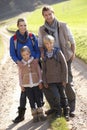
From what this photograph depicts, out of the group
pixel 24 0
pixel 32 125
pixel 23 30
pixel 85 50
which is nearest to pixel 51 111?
pixel 32 125

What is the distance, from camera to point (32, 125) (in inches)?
377

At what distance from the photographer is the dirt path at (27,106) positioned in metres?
9.44

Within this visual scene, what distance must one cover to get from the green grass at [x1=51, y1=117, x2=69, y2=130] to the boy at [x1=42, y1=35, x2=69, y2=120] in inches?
8.2

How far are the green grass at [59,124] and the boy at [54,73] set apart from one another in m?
0.21

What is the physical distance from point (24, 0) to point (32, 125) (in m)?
128

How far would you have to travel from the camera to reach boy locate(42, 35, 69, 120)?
30.8ft

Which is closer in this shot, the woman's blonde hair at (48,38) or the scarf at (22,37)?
the woman's blonde hair at (48,38)

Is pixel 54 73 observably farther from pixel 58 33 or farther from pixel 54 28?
pixel 54 28

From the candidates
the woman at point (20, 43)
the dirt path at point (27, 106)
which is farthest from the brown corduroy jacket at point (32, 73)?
the dirt path at point (27, 106)

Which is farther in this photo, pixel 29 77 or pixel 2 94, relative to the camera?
pixel 2 94

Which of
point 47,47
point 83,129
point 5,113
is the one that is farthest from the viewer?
point 5,113

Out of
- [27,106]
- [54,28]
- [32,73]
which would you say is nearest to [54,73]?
[32,73]

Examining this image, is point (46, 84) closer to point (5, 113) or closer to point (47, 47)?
point (47, 47)

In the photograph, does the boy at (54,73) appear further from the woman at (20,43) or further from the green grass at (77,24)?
the green grass at (77,24)
